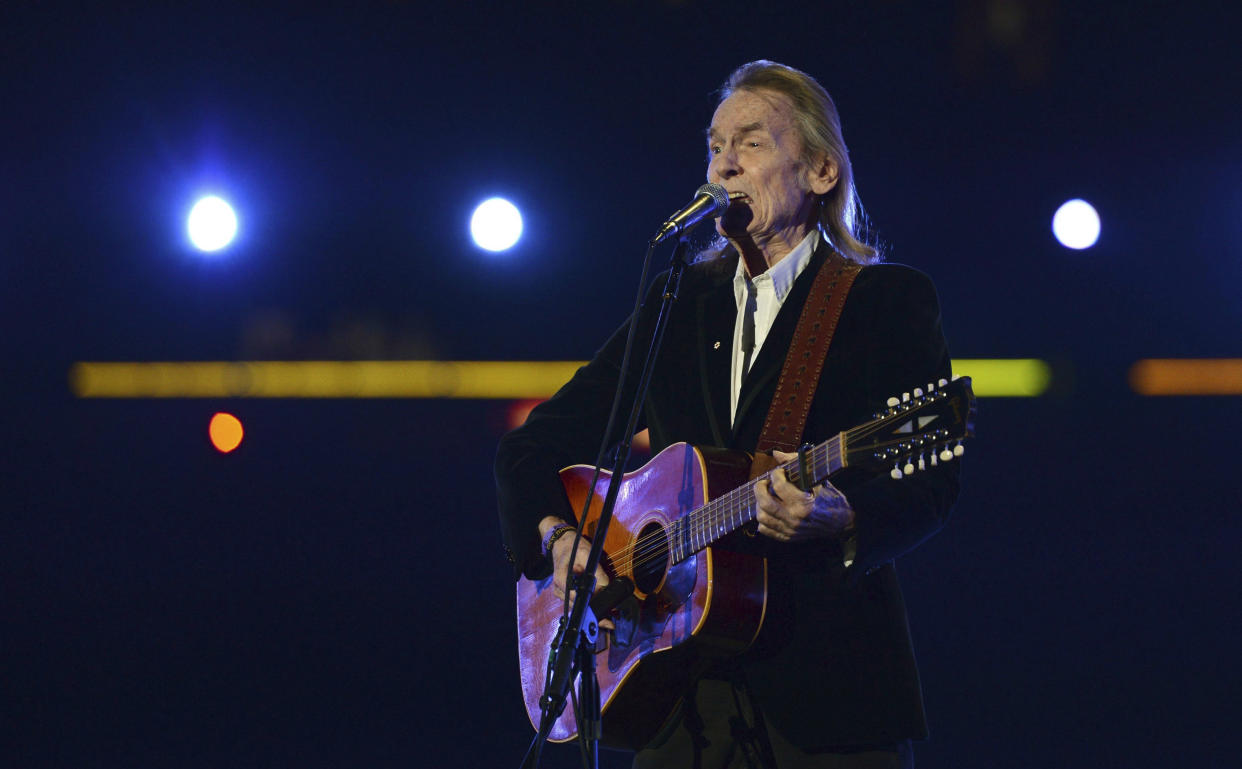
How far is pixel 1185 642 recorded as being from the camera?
4590 millimetres

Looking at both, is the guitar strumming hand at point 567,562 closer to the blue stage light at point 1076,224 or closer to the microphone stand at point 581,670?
the microphone stand at point 581,670

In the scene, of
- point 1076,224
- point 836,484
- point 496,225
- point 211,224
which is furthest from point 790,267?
point 211,224

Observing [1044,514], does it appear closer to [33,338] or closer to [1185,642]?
[1185,642]

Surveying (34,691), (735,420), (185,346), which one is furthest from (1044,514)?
(34,691)

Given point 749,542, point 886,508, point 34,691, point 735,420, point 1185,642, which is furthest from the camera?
point 34,691

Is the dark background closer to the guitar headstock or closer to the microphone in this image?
the microphone

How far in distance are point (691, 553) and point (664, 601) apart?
13cm

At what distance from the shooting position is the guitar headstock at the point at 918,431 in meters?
1.93

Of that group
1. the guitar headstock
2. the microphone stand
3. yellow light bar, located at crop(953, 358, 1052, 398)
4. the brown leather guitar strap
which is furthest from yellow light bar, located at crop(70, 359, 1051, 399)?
the guitar headstock

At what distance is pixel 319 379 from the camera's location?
18.8ft

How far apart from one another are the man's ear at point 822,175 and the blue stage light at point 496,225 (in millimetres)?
2963

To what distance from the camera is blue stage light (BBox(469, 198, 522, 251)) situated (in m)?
5.54

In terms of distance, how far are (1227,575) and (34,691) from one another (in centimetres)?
526

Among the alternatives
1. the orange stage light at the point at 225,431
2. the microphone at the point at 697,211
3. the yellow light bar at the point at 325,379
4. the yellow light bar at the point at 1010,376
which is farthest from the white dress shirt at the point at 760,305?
Result: the orange stage light at the point at 225,431
